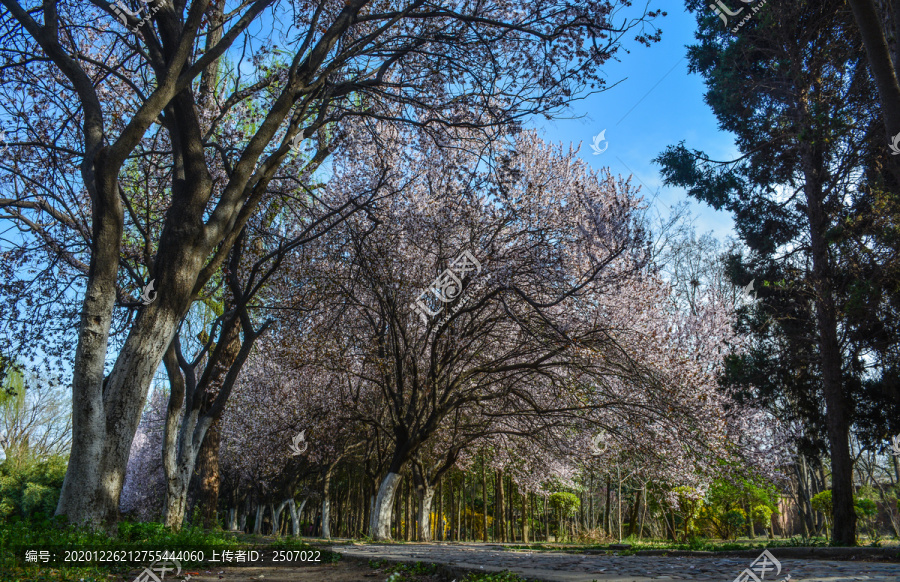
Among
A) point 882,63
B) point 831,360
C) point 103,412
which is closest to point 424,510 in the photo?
point 831,360

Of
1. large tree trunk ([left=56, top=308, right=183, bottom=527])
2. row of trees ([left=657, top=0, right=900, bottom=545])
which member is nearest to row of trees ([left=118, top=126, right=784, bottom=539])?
row of trees ([left=657, top=0, right=900, bottom=545])

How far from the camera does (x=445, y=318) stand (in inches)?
497

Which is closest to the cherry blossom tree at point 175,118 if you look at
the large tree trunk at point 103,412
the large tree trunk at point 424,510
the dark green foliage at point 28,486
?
the large tree trunk at point 103,412

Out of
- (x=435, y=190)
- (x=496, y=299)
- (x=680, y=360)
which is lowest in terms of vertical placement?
(x=680, y=360)

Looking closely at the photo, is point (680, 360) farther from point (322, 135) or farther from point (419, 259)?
point (322, 135)

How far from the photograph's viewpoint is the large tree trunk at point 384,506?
43.0 feet

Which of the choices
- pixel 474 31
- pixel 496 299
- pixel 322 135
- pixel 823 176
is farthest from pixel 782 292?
pixel 322 135

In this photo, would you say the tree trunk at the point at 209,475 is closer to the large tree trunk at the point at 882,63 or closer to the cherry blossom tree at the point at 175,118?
the cherry blossom tree at the point at 175,118

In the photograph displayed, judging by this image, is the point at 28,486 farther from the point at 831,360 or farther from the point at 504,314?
the point at 831,360

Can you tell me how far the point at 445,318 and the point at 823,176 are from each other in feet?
29.1

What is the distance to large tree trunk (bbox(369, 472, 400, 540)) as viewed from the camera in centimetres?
1311

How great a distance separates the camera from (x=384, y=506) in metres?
13.1

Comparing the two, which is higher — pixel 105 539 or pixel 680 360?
pixel 680 360

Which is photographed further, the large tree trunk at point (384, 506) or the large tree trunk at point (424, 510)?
the large tree trunk at point (424, 510)
